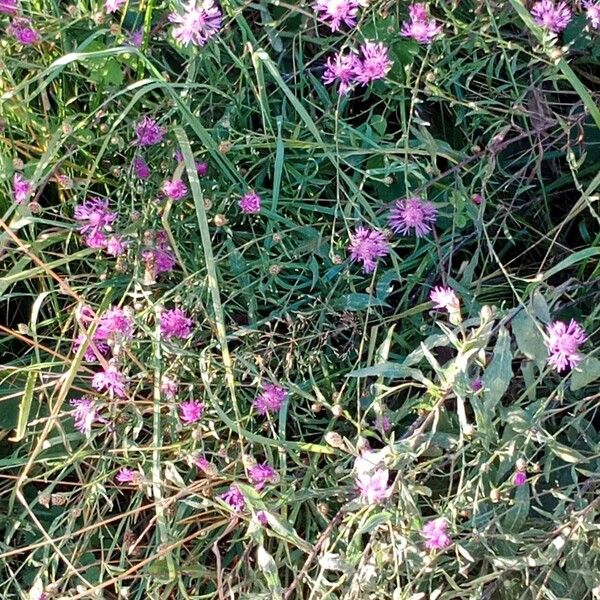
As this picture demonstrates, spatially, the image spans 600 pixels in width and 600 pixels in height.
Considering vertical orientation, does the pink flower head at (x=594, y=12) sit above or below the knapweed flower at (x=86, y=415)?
above

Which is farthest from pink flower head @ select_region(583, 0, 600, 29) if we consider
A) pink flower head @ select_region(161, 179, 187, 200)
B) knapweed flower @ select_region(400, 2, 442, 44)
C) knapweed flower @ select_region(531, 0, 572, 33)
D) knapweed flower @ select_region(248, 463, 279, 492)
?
knapweed flower @ select_region(248, 463, 279, 492)

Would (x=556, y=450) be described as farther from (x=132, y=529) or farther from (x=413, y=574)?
(x=132, y=529)

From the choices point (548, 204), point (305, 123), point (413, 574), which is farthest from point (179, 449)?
point (548, 204)

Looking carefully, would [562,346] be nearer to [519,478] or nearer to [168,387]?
[519,478]

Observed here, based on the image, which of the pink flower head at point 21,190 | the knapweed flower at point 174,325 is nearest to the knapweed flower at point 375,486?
the knapweed flower at point 174,325

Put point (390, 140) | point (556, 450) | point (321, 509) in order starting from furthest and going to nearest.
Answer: point (390, 140)
point (321, 509)
point (556, 450)

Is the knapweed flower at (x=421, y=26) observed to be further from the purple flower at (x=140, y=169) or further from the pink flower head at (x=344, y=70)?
the purple flower at (x=140, y=169)
